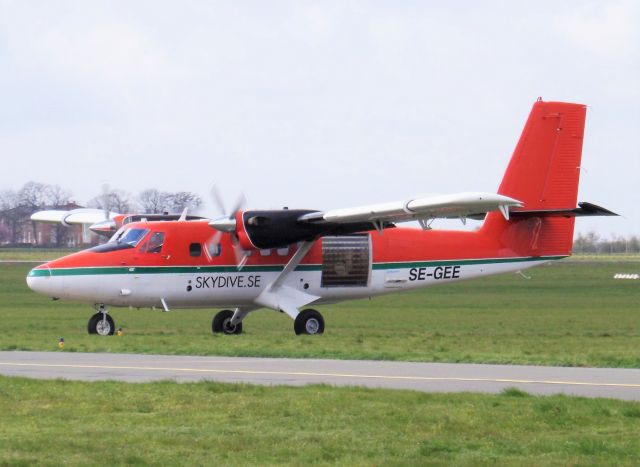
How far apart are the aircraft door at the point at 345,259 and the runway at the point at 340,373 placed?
9.37m

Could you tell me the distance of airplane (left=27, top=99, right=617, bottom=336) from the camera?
97.3 feet

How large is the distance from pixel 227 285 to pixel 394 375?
1281cm

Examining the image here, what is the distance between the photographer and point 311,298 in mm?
31375

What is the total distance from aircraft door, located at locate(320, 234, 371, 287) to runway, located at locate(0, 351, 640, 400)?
9.37 meters

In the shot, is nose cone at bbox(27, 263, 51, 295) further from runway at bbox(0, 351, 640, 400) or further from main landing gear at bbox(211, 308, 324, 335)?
runway at bbox(0, 351, 640, 400)

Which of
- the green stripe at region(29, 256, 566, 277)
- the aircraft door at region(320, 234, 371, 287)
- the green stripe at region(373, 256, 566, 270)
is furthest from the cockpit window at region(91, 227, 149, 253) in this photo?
the green stripe at region(373, 256, 566, 270)

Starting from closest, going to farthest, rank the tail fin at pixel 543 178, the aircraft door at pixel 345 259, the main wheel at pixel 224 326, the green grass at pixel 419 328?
1. the green grass at pixel 419 328
2. the aircraft door at pixel 345 259
3. the tail fin at pixel 543 178
4. the main wheel at pixel 224 326

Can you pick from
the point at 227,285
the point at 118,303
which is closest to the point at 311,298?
the point at 227,285

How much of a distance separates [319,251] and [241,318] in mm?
2824

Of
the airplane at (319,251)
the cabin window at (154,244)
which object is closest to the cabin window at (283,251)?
the airplane at (319,251)

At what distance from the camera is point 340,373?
18750mm

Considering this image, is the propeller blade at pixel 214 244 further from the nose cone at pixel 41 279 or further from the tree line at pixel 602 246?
the tree line at pixel 602 246

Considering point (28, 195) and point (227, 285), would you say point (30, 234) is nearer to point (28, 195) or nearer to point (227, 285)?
point (28, 195)

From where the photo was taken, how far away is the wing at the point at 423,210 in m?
25.3
